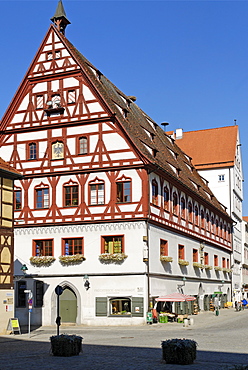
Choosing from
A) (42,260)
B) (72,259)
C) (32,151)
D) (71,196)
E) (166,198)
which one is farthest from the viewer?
(166,198)

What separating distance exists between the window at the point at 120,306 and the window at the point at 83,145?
10360mm

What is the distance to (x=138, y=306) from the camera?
123 feet

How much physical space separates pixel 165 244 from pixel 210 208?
1555 centimetres

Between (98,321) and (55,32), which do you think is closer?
(98,321)

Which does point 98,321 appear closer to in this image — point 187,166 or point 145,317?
point 145,317

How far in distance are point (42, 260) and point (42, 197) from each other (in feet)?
14.9

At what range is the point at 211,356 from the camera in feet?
65.4

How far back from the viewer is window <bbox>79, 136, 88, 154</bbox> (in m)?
40.9

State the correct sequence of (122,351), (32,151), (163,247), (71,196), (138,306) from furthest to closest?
(32,151) < (163,247) < (71,196) < (138,306) < (122,351)

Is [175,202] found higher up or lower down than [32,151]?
lower down

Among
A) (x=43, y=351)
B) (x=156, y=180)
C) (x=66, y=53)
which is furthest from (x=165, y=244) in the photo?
(x=43, y=351)

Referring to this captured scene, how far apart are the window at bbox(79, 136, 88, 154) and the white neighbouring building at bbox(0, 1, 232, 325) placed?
7 cm

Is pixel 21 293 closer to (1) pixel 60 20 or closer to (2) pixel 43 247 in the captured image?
(2) pixel 43 247

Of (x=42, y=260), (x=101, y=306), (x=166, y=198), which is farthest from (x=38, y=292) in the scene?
(x=166, y=198)
